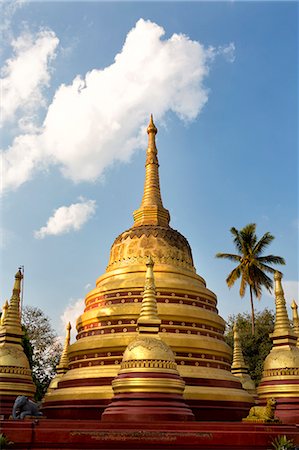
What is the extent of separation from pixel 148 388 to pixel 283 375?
262 inches

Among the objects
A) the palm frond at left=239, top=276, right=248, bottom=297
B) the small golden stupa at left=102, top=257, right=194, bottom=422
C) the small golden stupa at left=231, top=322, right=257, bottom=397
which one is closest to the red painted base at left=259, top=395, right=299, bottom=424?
the small golden stupa at left=102, top=257, right=194, bottom=422

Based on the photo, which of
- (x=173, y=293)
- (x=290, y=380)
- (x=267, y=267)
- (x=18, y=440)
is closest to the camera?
(x=18, y=440)

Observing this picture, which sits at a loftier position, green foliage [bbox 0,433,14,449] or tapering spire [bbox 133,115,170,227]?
tapering spire [bbox 133,115,170,227]

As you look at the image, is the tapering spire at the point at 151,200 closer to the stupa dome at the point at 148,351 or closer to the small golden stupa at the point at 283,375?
the small golden stupa at the point at 283,375

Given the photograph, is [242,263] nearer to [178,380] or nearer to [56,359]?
[56,359]

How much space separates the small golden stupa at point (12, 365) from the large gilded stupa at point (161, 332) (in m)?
1.43

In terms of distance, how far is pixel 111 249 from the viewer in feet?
82.1

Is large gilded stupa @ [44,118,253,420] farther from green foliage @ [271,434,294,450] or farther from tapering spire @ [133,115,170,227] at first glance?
green foliage @ [271,434,294,450]

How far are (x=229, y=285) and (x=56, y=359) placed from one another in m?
18.6

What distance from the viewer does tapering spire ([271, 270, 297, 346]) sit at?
1947 cm

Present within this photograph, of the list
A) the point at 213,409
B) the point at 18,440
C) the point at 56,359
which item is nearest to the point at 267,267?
the point at 56,359

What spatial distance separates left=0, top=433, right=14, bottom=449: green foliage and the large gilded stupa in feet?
21.7

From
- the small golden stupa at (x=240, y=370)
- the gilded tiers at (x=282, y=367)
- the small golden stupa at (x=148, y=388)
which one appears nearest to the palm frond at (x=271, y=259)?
the small golden stupa at (x=240, y=370)

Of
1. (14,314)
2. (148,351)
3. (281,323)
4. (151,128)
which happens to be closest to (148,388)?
(148,351)
